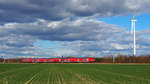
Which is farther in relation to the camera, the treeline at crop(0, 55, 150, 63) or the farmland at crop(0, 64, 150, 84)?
the treeline at crop(0, 55, 150, 63)

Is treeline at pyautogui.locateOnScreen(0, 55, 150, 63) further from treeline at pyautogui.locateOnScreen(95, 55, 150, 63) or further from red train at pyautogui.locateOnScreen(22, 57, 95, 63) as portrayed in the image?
red train at pyautogui.locateOnScreen(22, 57, 95, 63)

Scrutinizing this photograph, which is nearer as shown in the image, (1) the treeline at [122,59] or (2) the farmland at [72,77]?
(2) the farmland at [72,77]

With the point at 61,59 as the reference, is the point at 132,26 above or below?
above

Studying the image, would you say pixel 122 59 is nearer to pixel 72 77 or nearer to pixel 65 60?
pixel 65 60

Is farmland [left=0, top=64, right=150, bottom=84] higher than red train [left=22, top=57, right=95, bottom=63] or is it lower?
higher

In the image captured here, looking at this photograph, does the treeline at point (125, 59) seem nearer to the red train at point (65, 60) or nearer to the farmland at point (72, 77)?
the red train at point (65, 60)

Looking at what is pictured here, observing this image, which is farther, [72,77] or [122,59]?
[122,59]

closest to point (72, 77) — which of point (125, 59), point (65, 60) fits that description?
point (65, 60)

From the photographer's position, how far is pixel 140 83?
23.3 meters

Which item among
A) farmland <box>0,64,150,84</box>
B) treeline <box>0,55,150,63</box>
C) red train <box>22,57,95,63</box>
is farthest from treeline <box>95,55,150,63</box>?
farmland <box>0,64,150,84</box>

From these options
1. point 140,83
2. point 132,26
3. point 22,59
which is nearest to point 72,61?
point 22,59

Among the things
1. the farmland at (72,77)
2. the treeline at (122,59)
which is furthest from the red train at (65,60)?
the farmland at (72,77)

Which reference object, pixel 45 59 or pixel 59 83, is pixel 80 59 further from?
pixel 59 83

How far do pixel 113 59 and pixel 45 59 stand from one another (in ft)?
155
